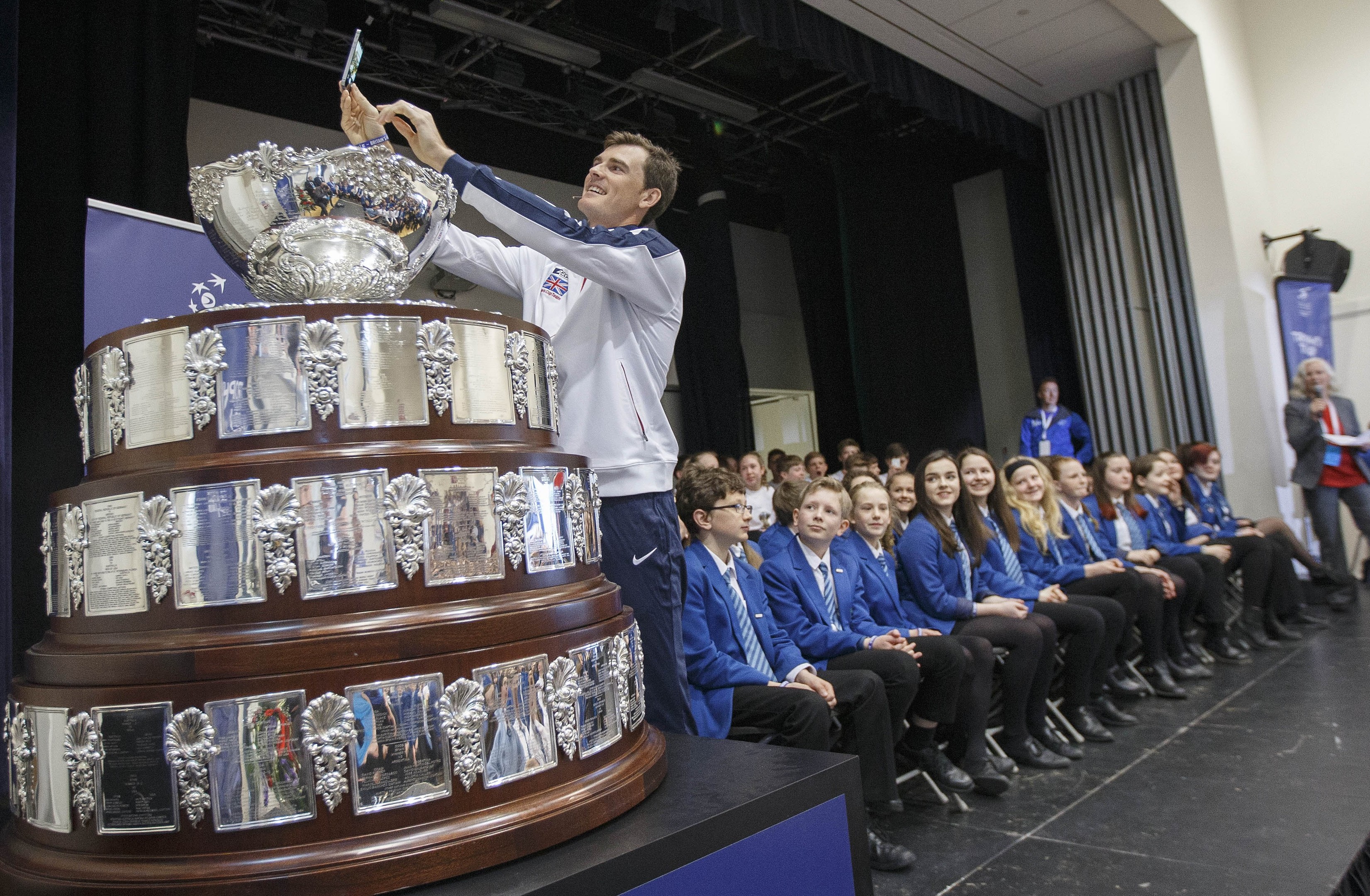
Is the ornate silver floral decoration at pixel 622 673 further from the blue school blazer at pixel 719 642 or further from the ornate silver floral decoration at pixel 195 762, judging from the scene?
the blue school blazer at pixel 719 642

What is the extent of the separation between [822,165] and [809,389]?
2.83 metres

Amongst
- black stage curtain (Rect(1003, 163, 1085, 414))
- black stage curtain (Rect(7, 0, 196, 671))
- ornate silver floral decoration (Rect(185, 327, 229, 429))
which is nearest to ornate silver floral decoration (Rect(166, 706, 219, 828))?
ornate silver floral decoration (Rect(185, 327, 229, 429))

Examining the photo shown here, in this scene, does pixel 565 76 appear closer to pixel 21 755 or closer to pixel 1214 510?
pixel 1214 510

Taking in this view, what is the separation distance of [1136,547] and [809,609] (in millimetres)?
2892

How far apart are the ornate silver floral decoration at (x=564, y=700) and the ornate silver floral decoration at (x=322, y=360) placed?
396mm

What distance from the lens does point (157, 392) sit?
102 centimetres

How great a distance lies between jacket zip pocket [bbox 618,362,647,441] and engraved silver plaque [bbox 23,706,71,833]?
926 millimetres

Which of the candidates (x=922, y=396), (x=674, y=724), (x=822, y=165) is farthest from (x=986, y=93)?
(x=674, y=724)

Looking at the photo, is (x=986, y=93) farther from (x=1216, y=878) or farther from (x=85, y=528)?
(x=85, y=528)

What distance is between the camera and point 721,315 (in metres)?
9.19

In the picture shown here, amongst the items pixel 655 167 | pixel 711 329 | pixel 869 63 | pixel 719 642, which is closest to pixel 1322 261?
pixel 869 63

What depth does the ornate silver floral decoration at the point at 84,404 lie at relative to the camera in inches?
43.6

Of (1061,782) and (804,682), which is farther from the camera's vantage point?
(1061,782)

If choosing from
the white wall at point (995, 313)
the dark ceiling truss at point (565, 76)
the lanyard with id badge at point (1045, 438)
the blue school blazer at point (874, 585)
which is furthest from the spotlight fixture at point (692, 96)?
the blue school blazer at point (874, 585)
